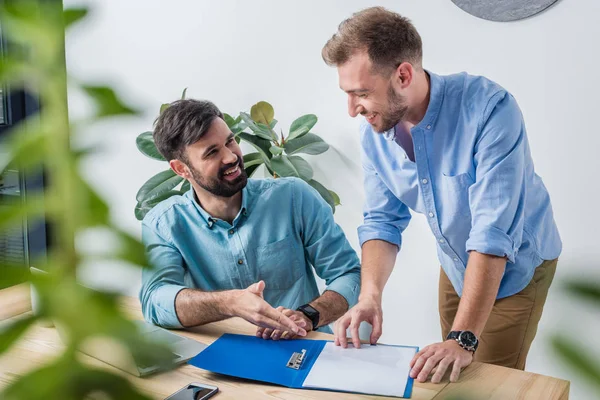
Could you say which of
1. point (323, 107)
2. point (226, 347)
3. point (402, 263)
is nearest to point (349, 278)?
point (226, 347)

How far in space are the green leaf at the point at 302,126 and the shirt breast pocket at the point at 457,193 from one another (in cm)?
116

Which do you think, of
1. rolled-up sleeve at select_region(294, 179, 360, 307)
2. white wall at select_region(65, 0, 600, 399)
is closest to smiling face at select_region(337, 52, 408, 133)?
rolled-up sleeve at select_region(294, 179, 360, 307)

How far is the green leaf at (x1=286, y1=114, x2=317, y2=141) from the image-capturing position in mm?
2797

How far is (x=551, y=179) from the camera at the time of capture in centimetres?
251

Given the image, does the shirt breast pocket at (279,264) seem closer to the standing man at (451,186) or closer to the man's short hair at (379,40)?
the standing man at (451,186)

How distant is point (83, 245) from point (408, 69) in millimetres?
1584

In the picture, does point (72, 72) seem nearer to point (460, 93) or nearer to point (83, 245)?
point (83, 245)

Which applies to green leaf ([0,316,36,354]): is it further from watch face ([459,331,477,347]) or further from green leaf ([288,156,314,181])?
green leaf ([288,156,314,181])

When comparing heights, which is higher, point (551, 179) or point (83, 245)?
point (83, 245)

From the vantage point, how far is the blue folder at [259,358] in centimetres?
132

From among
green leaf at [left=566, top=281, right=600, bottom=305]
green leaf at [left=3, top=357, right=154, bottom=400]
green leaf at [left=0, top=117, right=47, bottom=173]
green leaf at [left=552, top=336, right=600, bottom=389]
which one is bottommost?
green leaf at [left=3, top=357, right=154, bottom=400]

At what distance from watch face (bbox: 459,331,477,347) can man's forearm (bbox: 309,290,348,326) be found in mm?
428

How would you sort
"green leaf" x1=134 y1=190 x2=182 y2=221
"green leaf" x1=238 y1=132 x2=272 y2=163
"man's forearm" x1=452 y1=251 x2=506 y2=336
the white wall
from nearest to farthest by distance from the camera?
"man's forearm" x1=452 y1=251 x2=506 y2=336 < the white wall < "green leaf" x1=134 y1=190 x2=182 y2=221 < "green leaf" x1=238 y1=132 x2=272 y2=163

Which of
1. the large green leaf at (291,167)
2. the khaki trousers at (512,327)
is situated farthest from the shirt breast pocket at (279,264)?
the large green leaf at (291,167)
